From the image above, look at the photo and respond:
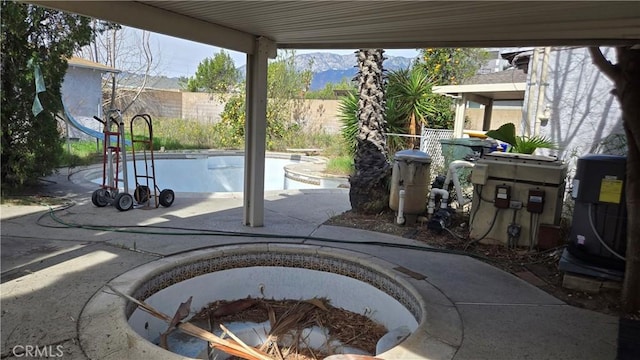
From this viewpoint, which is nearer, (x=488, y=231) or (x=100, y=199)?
(x=488, y=231)

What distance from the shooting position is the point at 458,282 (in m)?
3.70

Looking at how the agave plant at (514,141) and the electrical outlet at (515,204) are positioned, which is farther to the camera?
the agave plant at (514,141)

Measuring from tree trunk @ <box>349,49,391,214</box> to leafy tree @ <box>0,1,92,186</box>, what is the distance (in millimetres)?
4945

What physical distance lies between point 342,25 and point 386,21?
19.8 inches

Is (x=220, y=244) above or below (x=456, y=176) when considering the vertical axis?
below

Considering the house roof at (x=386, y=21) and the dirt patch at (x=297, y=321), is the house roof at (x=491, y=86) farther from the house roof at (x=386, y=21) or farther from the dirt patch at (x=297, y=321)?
the dirt patch at (x=297, y=321)

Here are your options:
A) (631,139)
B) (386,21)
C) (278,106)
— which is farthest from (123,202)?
(278,106)

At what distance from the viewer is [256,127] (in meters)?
5.05

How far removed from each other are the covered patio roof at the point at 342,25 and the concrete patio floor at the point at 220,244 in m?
1.06

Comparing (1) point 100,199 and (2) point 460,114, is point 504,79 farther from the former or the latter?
(1) point 100,199

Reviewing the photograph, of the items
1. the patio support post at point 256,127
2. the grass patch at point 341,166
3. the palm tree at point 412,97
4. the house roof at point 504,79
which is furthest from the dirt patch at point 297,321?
the house roof at point 504,79

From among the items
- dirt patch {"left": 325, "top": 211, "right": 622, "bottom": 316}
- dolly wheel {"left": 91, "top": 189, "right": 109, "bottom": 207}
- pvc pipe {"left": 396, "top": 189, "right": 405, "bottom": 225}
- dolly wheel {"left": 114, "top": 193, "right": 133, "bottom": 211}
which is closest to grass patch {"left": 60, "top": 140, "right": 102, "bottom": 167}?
dolly wheel {"left": 91, "top": 189, "right": 109, "bottom": 207}

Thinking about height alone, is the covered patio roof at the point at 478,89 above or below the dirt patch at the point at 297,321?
above

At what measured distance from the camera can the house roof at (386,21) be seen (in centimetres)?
293
